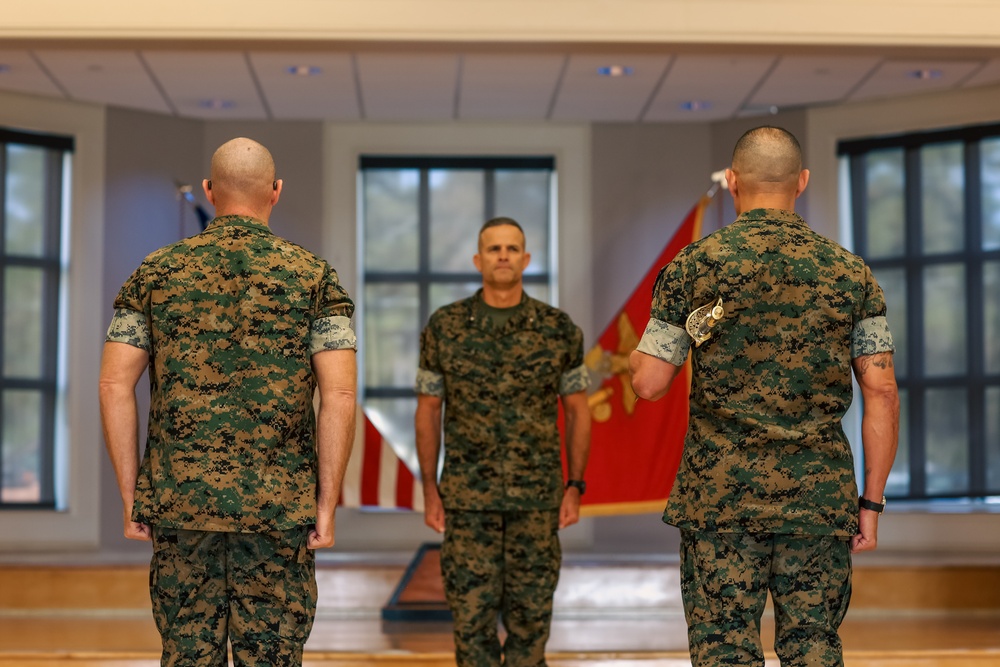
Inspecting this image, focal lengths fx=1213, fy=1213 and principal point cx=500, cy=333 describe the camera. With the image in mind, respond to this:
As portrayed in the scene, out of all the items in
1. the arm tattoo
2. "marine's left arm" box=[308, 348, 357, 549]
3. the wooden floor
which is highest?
the arm tattoo

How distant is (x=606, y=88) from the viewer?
663 centimetres

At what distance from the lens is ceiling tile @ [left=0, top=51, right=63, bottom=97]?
19.6ft

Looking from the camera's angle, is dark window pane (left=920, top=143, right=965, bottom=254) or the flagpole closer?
the flagpole

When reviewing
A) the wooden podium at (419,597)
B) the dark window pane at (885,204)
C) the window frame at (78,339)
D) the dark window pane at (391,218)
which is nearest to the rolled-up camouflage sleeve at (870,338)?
the wooden podium at (419,597)

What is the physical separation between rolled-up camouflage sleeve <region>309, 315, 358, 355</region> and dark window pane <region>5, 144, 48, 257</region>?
5031 mm

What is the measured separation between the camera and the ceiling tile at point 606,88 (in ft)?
19.8

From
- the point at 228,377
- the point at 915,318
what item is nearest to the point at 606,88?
the point at 915,318

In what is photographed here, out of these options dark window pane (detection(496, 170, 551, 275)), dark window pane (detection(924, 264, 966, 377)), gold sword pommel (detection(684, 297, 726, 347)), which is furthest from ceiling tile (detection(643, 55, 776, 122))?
gold sword pommel (detection(684, 297, 726, 347))

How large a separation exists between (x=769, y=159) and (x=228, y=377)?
49.9 inches

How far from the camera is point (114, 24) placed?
5.15 m

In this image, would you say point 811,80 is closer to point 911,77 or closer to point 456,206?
point 911,77

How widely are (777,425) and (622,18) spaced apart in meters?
3.09

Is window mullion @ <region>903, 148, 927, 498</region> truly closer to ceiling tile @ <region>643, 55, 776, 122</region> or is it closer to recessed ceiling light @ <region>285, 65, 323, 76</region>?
ceiling tile @ <region>643, 55, 776, 122</region>

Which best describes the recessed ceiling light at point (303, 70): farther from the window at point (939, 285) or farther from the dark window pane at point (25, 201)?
the window at point (939, 285)
